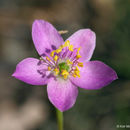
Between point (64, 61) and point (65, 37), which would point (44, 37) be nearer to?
point (64, 61)

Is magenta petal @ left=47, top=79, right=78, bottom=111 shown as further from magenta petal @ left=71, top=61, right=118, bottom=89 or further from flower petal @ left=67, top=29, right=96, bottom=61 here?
flower petal @ left=67, top=29, right=96, bottom=61

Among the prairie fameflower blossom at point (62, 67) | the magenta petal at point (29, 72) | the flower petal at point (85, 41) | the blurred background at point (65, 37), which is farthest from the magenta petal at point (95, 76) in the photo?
the blurred background at point (65, 37)

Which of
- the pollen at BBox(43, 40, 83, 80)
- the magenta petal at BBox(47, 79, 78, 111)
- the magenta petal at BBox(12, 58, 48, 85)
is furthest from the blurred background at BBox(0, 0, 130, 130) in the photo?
the magenta petal at BBox(12, 58, 48, 85)

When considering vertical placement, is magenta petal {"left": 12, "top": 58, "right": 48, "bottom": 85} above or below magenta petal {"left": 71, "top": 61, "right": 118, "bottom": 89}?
above

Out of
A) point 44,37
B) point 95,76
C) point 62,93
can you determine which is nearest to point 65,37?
point 44,37

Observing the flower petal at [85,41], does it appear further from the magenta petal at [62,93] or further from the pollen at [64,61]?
the magenta petal at [62,93]
